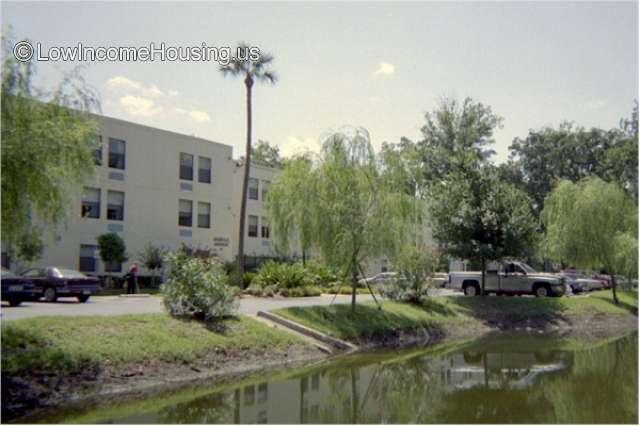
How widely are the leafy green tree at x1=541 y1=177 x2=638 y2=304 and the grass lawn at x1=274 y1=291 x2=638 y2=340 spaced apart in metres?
2.04

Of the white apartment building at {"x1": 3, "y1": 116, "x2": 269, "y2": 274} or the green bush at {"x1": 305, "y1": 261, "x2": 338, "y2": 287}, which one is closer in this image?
the white apartment building at {"x1": 3, "y1": 116, "x2": 269, "y2": 274}

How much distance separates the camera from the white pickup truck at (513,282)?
31.5 meters

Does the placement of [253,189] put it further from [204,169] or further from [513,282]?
[513,282]

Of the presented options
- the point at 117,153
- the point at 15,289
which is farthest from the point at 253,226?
the point at 15,289

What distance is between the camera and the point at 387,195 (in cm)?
2155

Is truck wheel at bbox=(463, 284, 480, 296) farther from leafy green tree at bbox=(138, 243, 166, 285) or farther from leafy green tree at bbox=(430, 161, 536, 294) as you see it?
leafy green tree at bbox=(138, 243, 166, 285)

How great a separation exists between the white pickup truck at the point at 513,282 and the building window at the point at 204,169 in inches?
615

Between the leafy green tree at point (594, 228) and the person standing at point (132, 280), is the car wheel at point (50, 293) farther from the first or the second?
the leafy green tree at point (594, 228)

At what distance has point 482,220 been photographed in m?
28.0

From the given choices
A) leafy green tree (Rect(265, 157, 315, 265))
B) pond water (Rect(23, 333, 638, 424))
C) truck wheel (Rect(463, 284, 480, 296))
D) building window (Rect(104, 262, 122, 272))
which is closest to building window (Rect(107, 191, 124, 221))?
building window (Rect(104, 262, 122, 272))

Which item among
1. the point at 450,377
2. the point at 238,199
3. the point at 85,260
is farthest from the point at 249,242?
the point at 450,377

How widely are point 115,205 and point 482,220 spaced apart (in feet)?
60.4

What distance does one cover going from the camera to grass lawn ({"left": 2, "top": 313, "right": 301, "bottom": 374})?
1191 centimetres

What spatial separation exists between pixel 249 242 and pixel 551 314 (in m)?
20.0
